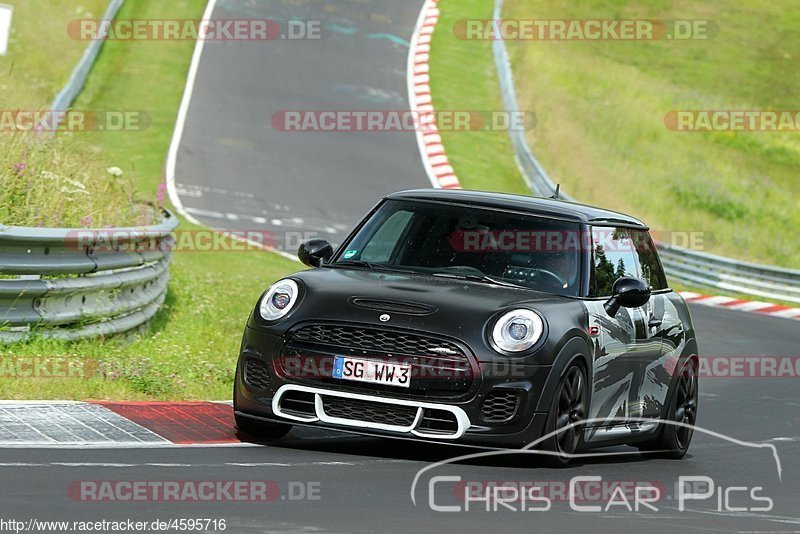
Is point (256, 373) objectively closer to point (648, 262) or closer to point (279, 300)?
point (279, 300)

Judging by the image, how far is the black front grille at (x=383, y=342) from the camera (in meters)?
7.85

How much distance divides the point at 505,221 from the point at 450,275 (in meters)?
0.53

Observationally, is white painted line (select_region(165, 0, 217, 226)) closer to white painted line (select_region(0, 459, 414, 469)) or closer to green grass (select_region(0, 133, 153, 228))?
green grass (select_region(0, 133, 153, 228))

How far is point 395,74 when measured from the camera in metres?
36.6

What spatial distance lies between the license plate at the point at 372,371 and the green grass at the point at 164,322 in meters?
2.34

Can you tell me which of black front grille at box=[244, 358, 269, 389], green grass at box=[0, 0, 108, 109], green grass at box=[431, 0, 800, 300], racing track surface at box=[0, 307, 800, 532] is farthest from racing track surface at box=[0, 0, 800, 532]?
green grass at box=[0, 0, 108, 109]

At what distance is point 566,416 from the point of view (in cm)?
823

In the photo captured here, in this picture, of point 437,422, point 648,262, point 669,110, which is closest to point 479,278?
point 437,422

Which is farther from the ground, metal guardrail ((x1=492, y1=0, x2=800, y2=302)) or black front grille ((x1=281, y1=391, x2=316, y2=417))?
black front grille ((x1=281, y1=391, x2=316, y2=417))

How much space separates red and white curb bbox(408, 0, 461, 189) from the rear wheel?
20.1 m

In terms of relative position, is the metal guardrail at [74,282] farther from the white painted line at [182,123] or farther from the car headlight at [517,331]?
the white painted line at [182,123]

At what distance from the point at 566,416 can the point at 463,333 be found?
83cm

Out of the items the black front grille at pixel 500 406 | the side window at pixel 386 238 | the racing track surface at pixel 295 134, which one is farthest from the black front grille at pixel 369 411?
the racing track surface at pixel 295 134

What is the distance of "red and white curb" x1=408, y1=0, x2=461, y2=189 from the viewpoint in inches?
1172
